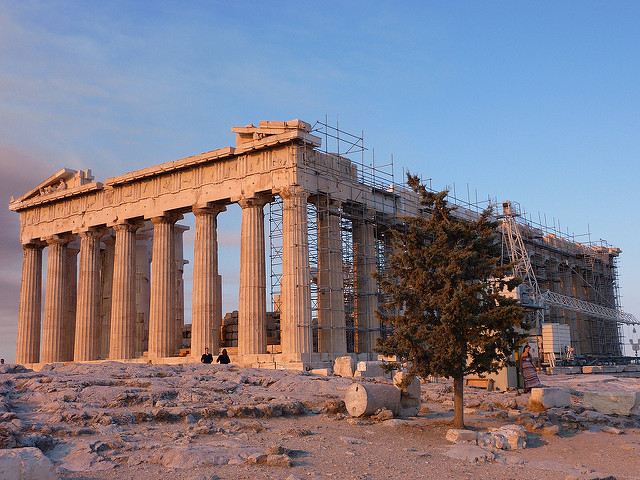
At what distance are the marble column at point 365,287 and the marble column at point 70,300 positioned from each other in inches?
677

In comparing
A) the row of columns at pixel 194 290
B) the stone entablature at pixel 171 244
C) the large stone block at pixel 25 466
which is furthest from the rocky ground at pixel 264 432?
the stone entablature at pixel 171 244

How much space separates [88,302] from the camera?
36.2 metres

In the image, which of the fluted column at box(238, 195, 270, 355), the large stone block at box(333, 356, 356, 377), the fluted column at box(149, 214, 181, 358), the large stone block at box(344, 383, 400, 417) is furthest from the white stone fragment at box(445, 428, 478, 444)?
the fluted column at box(149, 214, 181, 358)

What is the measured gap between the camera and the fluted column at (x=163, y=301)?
32281mm

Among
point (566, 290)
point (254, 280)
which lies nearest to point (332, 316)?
point (254, 280)

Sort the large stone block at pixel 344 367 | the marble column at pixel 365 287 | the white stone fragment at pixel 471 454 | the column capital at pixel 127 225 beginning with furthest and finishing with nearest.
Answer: the column capital at pixel 127 225 < the marble column at pixel 365 287 < the large stone block at pixel 344 367 < the white stone fragment at pixel 471 454

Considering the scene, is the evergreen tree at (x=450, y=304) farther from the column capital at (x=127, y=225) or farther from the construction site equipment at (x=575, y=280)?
the construction site equipment at (x=575, y=280)

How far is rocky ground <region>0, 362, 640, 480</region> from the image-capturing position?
35.0 ft

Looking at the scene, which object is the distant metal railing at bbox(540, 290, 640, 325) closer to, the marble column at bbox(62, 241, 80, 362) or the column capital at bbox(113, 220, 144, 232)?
the column capital at bbox(113, 220, 144, 232)

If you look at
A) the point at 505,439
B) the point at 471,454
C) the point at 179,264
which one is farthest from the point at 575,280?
the point at 471,454

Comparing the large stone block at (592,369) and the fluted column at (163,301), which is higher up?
the fluted column at (163,301)

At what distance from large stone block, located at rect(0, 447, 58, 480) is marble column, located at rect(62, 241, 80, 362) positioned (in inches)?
1267

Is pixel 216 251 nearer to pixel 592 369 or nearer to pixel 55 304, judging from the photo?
pixel 55 304

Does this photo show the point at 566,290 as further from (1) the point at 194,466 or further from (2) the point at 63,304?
(1) the point at 194,466
